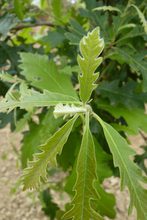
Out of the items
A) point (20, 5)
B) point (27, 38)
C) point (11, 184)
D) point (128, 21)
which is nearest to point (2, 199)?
point (11, 184)

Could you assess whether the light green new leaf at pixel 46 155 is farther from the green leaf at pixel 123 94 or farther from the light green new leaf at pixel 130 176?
the green leaf at pixel 123 94

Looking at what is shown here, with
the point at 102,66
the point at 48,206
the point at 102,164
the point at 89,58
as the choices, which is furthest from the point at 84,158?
the point at 48,206

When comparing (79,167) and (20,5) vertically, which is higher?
(20,5)

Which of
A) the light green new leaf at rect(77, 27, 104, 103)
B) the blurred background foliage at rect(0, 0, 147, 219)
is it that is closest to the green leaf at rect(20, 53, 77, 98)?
the blurred background foliage at rect(0, 0, 147, 219)

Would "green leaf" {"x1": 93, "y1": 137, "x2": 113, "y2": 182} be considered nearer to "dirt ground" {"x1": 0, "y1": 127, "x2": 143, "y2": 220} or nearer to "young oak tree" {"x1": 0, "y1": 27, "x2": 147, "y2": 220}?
"young oak tree" {"x1": 0, "y1": 27, "x2": 147, "y2": 220}

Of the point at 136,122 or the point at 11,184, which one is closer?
the point at 136,122

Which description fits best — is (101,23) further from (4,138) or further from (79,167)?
(4,138)

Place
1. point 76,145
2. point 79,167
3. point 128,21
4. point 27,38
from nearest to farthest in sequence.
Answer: point 79,167 → point 128,21 → point 76,145 → point 27,38
